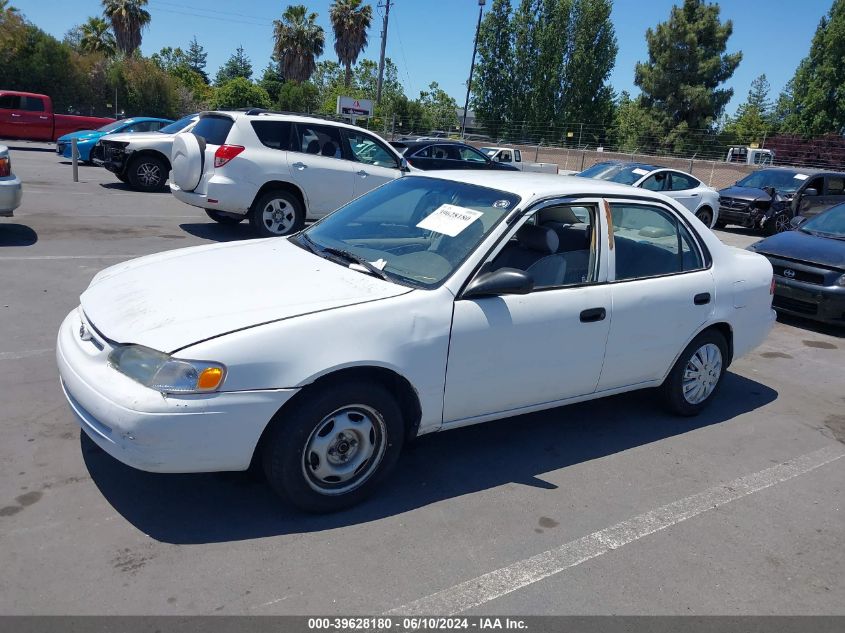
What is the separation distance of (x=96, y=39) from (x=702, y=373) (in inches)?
2174

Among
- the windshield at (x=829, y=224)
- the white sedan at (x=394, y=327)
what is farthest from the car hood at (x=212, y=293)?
the windshield at (x=829, y=224)

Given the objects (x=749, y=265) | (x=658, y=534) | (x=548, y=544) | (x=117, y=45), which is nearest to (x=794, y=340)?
(x=749, y=265)

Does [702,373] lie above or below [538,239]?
below

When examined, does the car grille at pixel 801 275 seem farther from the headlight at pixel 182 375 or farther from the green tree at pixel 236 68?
the green tree at pixel 236 68

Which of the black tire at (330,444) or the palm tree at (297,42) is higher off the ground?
the palm tree at (297,42)

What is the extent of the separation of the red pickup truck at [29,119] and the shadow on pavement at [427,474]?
76.5ft

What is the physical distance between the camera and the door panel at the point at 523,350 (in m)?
3.71

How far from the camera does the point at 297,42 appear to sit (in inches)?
2219

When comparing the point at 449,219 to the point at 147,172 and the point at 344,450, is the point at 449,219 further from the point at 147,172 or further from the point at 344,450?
the point at 147,172

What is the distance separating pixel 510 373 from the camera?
3.90 metres

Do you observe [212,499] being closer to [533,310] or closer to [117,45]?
[533,310]

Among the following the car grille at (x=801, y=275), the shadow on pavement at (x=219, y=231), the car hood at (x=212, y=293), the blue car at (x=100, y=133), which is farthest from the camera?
the blue car at (x=100, y=133)

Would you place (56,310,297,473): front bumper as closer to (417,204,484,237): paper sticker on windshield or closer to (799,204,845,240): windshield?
(417,204,484,237): paper sticker on windshield

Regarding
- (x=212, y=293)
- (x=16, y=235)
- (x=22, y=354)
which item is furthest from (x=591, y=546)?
(x=16, y=235)
